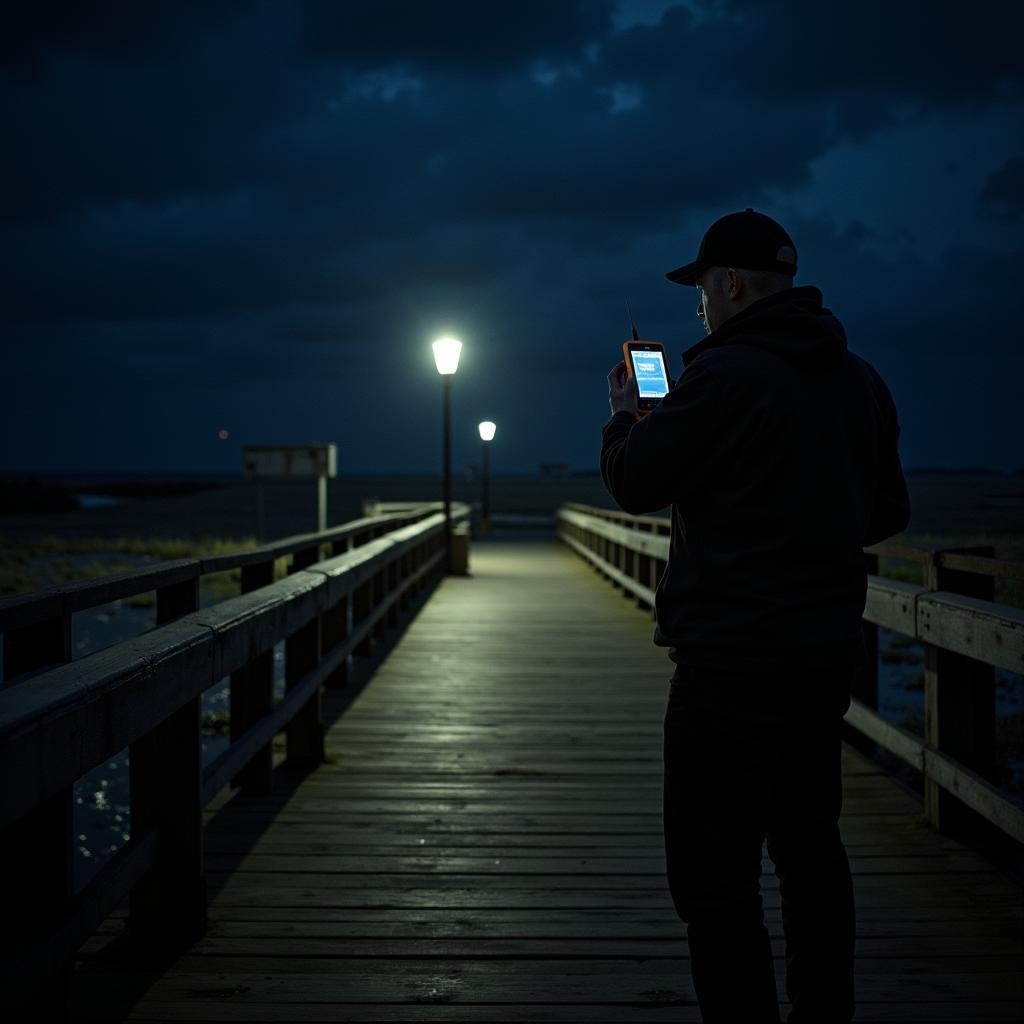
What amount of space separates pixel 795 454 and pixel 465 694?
18.1 feet

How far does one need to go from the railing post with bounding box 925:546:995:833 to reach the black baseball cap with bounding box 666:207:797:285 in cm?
219

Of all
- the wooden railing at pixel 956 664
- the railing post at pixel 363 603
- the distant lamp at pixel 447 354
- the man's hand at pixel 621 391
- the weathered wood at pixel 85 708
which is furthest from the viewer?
the distant lamp at pixel 447 354

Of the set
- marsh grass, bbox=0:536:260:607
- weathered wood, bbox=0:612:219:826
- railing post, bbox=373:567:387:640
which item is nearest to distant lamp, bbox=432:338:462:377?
marsh grass, bbox=0:536:260:607

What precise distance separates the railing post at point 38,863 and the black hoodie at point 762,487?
1.30 m

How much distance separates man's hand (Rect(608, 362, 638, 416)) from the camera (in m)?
2.39

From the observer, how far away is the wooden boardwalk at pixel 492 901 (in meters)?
2.82

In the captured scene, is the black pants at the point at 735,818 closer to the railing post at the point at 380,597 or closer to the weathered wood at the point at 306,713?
the weathered wood at the point at 306,713

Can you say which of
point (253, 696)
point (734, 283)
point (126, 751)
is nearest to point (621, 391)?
point (734, 283)

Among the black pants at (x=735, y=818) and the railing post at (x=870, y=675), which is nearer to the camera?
the black pants at (x=735, y=818)

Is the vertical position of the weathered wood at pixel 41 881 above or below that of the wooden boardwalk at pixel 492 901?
above

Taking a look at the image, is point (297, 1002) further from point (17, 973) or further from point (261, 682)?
point (261, 682)

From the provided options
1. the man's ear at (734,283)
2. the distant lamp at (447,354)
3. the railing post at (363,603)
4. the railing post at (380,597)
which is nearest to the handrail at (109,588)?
the man's ear at (734,283)

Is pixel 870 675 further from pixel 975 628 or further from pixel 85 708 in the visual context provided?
pixel 85 708

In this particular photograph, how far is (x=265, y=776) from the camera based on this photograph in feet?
15.8
